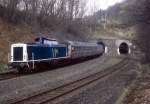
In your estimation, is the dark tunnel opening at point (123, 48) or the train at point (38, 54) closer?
the train at point (38, 54)

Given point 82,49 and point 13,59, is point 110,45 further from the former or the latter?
point 13,59

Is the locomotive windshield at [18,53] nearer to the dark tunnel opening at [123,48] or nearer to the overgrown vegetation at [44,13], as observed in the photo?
the overgrown vegetation at [44,13]

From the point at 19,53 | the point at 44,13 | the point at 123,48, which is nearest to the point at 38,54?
the point at 19,53

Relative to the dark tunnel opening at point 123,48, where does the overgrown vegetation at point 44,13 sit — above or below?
above

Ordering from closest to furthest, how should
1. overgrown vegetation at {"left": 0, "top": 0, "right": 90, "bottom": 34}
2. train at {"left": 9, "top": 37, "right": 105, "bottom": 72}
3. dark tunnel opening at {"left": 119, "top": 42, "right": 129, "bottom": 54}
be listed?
train at {"left": 9, "top": 37, "right": 105, "bottom": 72} → overgrown vegetation at {"left": 0, "top": 0, "right": 90, "bottom": 34} → dark tunnel opening at {"left": 119, "top": 42, "right": 129, "bottom": 54}

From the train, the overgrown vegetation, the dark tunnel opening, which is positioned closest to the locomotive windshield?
the train

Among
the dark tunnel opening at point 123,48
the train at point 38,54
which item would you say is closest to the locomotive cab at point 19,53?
the train at point 38,54

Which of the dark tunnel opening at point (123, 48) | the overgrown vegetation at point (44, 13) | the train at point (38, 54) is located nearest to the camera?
the train at point (38, 54)

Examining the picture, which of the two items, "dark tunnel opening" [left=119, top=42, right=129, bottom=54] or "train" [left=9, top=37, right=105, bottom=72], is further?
"dark tunnel opening" [left=119, top=42, right=129, bottom=54]

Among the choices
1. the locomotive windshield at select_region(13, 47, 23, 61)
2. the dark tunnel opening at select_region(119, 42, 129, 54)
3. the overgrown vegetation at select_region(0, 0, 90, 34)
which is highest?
the overgrown vegetation at select_region(0, 0, 90, 34)

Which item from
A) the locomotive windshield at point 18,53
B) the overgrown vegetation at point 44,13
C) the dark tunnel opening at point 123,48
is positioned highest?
the overgrown vegetation at point 44,13

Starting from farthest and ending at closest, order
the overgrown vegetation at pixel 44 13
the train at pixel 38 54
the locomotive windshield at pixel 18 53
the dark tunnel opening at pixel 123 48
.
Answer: the dark tunnel opening at pixel 123 48 < the overgrown vegetation at pixel 44 13 < the locomotive windshield at pixel 18 53 < the train at pixel 38 54

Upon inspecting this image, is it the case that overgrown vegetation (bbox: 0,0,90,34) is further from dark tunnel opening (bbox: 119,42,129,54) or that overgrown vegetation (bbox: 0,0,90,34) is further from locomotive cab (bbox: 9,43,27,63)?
locomotive cab (bbox: 9,43,27,63)

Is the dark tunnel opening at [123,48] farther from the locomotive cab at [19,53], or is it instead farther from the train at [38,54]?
the locomotive cab at [19,53]
